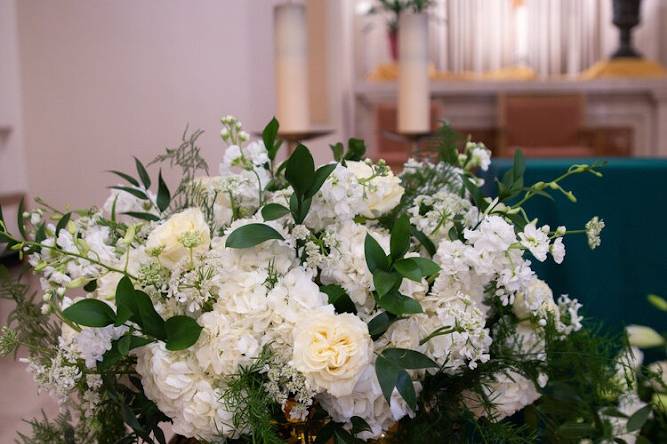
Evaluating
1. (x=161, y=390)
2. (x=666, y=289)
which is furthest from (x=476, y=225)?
(x=666, y=289)

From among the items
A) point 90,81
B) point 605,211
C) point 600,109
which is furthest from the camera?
point 600,109

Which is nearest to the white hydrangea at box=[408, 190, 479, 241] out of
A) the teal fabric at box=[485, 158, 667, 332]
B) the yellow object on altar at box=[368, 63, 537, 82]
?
the teal fabric at box=[485, 158, 667, 332]

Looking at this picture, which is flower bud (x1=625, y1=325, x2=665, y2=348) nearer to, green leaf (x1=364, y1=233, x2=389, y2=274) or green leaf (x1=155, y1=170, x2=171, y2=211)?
green leaf (x1=364, y1=233, x2=389, y2=274)

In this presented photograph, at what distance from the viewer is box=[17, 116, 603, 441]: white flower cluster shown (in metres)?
0.51

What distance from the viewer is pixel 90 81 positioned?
2699 mm

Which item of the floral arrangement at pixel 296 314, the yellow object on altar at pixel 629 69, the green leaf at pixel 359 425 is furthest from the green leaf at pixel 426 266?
the yellow object on altar at pixel 629 69

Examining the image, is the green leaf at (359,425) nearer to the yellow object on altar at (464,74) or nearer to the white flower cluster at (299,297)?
the white flower cluster at (299,297)

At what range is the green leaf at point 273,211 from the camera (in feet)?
1.77

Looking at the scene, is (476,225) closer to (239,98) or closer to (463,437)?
(463,437)

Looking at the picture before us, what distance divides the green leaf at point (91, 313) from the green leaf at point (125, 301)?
0.01 m

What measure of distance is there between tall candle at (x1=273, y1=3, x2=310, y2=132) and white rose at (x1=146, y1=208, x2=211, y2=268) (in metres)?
1.18

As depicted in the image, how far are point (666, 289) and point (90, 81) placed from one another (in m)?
1.91

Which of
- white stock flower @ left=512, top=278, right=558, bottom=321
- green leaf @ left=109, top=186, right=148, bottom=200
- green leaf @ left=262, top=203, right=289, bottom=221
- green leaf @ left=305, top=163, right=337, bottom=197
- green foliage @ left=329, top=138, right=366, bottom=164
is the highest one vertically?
green foliage @ left=329, top=138, right=366, bottom=164

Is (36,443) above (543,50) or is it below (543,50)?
below
